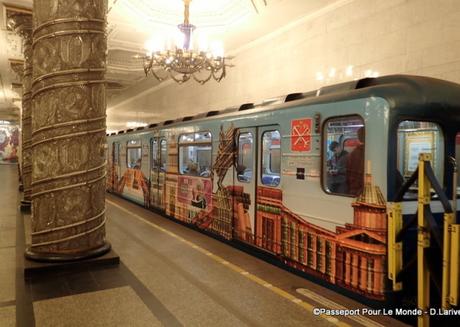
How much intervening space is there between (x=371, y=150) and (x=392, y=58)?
2788 millimetres

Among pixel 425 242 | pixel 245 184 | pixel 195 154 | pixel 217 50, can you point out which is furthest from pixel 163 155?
pixel 425 242

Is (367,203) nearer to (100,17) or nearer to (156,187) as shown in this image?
(100,17)

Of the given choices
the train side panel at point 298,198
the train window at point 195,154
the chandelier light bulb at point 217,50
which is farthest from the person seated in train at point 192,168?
the chandelier light bulb at point 217,50

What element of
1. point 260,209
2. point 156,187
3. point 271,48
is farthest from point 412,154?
point 156,187

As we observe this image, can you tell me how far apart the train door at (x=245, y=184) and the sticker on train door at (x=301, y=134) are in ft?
3.18

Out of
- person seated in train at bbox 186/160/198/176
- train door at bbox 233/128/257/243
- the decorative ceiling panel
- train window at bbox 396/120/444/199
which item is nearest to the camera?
train window at bbox 396/120/444/199

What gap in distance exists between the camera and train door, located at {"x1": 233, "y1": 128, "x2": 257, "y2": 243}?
18.6 feet

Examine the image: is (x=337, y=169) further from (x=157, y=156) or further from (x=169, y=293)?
(x=157, y=156)

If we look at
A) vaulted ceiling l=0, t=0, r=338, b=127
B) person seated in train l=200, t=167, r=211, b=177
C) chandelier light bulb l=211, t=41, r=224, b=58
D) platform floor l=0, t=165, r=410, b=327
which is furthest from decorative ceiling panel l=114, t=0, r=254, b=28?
platform floor l=0, t=165, r=410, b=327

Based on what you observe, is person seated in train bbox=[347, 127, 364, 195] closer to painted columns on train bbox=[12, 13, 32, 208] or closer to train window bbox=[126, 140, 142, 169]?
painted columns on train bbox=[12, 13, 32, 208]

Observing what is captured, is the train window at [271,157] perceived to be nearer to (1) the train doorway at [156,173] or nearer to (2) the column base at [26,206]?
(1) the train doorway at [156,173]

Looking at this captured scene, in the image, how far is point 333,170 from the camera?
4.22 metres

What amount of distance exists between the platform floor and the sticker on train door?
65.3 inches

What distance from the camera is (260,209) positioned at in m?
5.47
